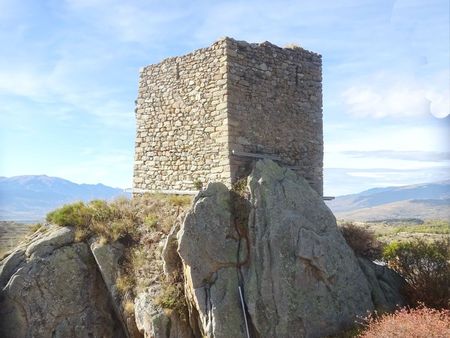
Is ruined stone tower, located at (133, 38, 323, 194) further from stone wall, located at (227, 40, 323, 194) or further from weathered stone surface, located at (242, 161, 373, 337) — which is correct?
weathered stone surface, located at (242, 161, 373, 337)

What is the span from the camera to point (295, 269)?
13.1 meters

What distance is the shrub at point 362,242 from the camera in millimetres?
15836

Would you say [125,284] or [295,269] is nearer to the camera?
[295,269]

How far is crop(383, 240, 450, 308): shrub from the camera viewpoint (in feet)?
45.1

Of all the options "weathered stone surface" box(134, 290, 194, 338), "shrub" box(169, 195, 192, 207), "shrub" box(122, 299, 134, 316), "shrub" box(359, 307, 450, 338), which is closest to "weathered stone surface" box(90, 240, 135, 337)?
"shrub" box(122, 299, 134, 316)

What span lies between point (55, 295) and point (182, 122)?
7.57m

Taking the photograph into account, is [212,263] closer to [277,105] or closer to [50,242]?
[50,242]

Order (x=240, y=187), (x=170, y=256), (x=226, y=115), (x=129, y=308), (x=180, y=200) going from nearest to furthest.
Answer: (x=170, y=256), (x=129, y=308), (x=240, y=187), (x=226, y=115), (x=180, y=200)

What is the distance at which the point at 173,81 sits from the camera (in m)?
17.3

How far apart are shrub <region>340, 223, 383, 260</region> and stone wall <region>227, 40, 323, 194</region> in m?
2.16

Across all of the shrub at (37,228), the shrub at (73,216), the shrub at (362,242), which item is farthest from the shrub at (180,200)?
the shrub at (362,242)

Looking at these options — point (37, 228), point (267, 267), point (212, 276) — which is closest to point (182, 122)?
point (212, 276)

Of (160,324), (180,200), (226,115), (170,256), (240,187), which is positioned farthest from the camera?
(180,200)

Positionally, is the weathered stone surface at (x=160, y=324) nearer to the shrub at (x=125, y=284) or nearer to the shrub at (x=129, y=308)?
the shrub at (x=129, y=308)
